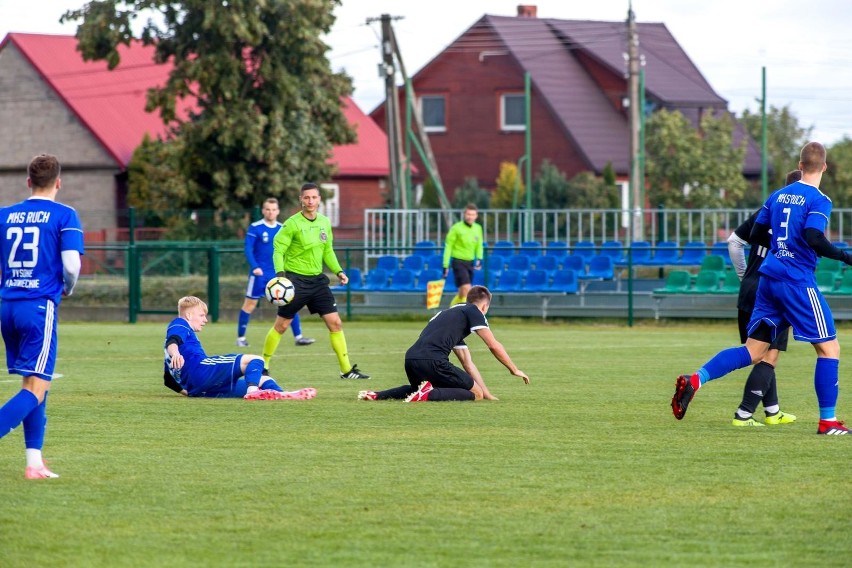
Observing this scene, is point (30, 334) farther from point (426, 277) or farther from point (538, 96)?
point (538, 96)

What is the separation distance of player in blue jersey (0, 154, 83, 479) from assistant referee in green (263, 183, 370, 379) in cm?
592

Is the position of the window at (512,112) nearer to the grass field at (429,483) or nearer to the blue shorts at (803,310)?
the grass field at (429,483)

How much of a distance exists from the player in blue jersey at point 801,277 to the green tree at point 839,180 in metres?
47.4

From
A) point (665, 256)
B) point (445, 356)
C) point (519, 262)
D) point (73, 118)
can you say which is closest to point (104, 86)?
point (73, 118)

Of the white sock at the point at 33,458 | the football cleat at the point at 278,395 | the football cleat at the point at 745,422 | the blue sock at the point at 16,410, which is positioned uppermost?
the blue sock at the point at 16,410

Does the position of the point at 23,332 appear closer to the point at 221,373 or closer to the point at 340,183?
the point at 221,373

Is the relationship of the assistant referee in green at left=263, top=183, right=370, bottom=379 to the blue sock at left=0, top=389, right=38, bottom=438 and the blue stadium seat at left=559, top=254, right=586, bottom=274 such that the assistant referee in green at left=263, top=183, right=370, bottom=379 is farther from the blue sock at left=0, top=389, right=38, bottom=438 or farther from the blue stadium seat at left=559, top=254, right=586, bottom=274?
the blue stadium seat at left=559, top=254, right=586, bottom=274

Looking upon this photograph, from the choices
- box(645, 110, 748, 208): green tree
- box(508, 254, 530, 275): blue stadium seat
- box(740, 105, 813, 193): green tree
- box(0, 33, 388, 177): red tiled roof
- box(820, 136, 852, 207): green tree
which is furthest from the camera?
box(740, 105, 813, 193): green tree

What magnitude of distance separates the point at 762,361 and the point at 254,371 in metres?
4.20

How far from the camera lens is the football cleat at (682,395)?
31.5ft

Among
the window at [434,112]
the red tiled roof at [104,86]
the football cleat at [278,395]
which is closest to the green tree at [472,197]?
the red tiled roof at [104,86]

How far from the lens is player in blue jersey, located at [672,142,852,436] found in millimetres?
9102

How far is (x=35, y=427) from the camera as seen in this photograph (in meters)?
7.64

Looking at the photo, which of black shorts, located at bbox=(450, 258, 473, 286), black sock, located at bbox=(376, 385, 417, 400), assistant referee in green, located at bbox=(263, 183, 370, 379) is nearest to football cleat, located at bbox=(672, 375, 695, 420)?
black sock, located at bbox=(376, 385, 417, 400)
